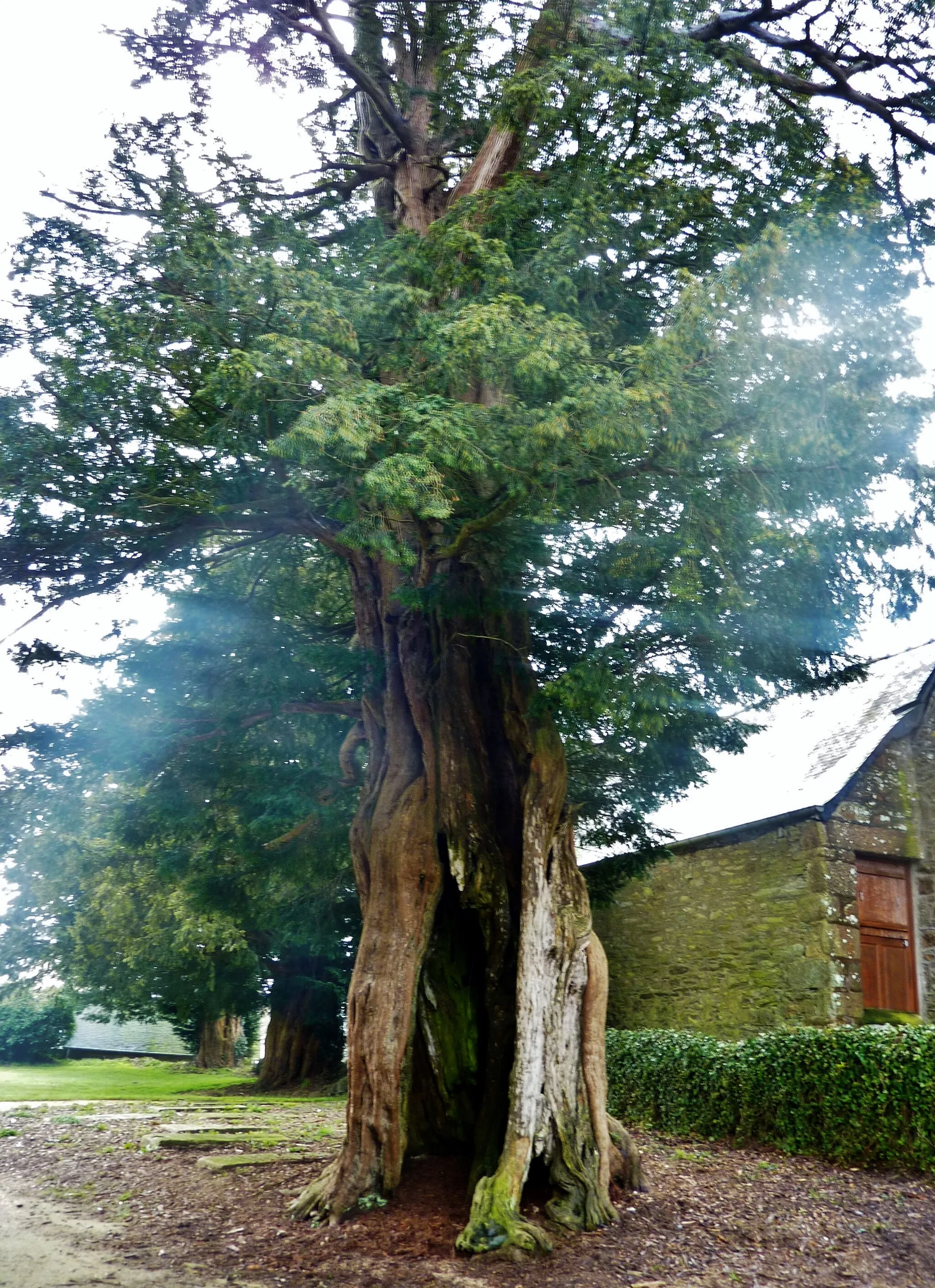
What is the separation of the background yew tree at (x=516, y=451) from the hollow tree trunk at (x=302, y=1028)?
1200cm

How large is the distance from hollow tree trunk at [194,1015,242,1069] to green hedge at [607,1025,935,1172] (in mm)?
19873

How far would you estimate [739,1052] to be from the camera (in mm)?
10172

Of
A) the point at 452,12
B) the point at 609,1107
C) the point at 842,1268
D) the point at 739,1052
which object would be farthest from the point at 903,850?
the point at 452,12

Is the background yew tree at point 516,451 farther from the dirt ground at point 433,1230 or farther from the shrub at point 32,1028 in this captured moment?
the shrub at point 32,1028

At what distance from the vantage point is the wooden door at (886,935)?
11.9 meters

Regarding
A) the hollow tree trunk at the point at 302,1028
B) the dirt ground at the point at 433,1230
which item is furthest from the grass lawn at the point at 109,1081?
the dirt ground at the point at 433,1230

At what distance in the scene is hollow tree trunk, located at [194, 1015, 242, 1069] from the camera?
2850 centimetres

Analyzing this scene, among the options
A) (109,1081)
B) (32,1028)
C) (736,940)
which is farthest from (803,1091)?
(32,1028)

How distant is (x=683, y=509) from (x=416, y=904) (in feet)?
11.3

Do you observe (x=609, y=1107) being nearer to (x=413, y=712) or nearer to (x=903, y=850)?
(x=903, y=850)

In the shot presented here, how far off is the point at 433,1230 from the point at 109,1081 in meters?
20.2

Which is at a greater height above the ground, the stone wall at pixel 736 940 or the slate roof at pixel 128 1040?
the stone wall at pixel 736 940

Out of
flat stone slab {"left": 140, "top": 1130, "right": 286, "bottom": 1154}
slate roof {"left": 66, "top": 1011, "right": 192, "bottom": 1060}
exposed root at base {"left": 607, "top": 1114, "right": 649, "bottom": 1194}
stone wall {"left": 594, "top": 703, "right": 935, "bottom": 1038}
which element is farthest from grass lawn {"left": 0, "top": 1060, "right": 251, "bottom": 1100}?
exposed root at base {"left": 607, "top": 1114, "right": 649, "bottom": 1194}

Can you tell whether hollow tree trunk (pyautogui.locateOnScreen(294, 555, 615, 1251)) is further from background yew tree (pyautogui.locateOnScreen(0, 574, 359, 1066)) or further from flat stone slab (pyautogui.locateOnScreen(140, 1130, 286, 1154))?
flat stone slab (pyautogui.locateOnScreen(140, 1130, 286, 1154))
